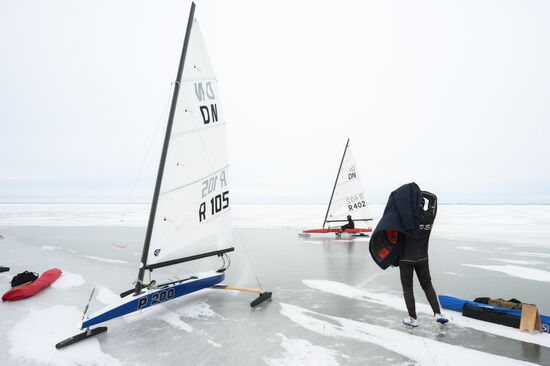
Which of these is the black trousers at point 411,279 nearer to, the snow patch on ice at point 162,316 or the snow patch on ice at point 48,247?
the snow patch on ice at point 162,316

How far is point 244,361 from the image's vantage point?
3650 millimetres

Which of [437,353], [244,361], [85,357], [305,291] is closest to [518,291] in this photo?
[437,353]

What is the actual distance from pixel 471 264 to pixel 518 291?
294 centimetres

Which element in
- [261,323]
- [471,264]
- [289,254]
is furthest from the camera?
[289,254]

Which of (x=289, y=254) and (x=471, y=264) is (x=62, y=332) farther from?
(x=471, y=264)

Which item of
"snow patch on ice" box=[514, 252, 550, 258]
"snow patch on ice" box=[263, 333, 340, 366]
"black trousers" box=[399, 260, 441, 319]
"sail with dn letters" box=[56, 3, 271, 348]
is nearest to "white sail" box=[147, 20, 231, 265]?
"sail with dn letters" box=[56, 3, 271, 348]

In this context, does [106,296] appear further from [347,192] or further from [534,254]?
[534,254]

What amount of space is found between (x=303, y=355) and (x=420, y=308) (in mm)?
2737

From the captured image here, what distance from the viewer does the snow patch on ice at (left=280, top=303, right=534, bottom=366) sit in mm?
3587

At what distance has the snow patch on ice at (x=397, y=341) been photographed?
359 cm

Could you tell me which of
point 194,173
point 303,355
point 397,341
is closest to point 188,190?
point 194,173

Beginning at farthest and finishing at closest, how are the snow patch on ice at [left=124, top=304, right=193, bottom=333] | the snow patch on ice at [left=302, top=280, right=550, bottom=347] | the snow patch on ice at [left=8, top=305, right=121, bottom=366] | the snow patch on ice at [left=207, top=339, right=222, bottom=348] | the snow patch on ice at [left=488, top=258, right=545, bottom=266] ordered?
the snow patch on ice at [left=488, top=258, right=545, bottom=266] < the snow patch on ice at [left=124, top=304, right=193, bottom=333] < the snow patch on ice at [left=302, top=280, right=550, bottom=347] < the snow patch on ice at [left=207, top=339, right=222, bottom=348] < the snow patch on ice at [left=8, top=305, right=121, bottom=366]

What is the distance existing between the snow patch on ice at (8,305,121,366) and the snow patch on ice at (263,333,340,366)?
1975mm

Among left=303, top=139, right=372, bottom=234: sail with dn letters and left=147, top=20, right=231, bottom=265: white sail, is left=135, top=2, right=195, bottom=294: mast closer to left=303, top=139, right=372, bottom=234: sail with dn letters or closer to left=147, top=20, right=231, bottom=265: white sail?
left=147, top=20, right=231, bottom=265: white sail
